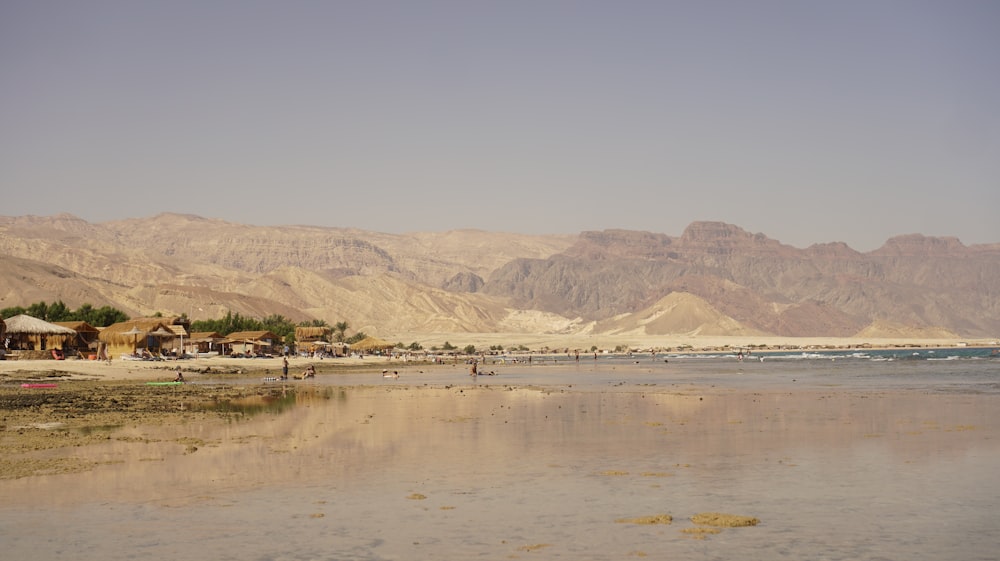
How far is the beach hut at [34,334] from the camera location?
253 feet

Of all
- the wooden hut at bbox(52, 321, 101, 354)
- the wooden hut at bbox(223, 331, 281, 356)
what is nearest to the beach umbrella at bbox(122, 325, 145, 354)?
the wooden hut at bbox(52, 321, 101, 354)

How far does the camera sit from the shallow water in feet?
45.5

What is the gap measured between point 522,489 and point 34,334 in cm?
7030

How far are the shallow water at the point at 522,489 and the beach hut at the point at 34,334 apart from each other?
173ft

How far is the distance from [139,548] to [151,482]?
569 cm

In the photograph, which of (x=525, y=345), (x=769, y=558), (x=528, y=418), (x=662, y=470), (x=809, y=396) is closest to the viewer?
(x=769, y=558)

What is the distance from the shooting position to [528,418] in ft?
110

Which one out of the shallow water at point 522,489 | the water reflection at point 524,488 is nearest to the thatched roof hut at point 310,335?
the shallow water at point 522,489

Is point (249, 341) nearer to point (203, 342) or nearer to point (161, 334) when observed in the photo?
point (203, 342)

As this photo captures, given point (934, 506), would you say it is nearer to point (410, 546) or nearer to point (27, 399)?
point (410, 546)

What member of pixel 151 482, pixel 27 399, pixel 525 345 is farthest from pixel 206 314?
pixel 151 482

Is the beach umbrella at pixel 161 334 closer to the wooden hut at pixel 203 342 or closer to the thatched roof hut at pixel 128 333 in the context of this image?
the thatched roof hut at pixel 128 333

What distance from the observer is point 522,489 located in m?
18.5

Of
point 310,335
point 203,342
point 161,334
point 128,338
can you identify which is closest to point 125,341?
point 128,338
